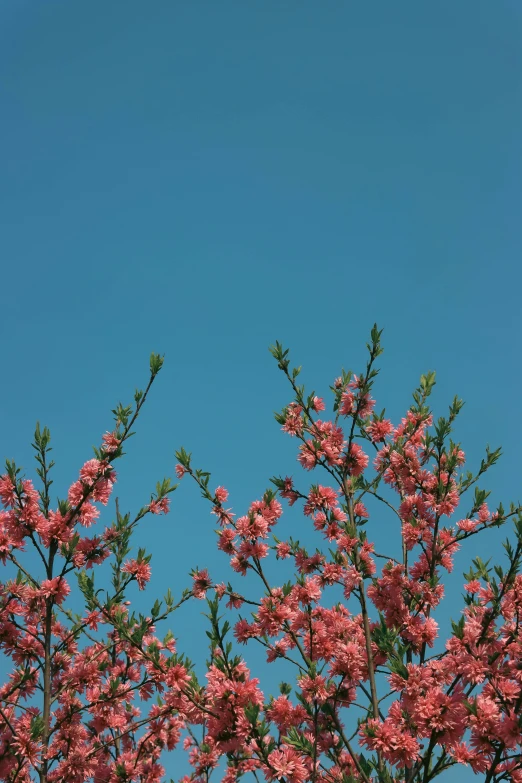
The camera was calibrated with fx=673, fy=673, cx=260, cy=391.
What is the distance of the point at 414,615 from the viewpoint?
683 cm

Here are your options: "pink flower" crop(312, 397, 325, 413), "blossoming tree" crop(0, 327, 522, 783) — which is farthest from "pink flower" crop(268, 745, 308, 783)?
"pink flower" crop(312, 397, 325, 413)

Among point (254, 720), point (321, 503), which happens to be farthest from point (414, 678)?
point (321, 503)

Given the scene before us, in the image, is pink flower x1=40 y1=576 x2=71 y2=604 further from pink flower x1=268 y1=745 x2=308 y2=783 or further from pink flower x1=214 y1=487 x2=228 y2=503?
pink flower x1=268 y1=745 x2=308 y2=783

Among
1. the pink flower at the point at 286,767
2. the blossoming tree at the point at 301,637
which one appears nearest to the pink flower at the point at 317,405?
the blossoming tree at the point at 301,637

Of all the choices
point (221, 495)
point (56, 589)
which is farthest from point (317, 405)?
point (56, 589)

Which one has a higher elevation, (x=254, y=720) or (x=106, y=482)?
(x=106, y=482)

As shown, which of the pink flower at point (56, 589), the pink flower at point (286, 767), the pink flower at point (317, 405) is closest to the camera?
the pink flower at point (286, 767)

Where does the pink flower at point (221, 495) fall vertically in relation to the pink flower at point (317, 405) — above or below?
below

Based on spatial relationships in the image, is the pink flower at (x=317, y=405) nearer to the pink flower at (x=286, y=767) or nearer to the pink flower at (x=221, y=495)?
the pink flower at (x=221, y=495)

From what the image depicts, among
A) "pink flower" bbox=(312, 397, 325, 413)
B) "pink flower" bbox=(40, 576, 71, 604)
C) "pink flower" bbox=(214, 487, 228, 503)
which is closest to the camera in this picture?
"pink flower" bbox=(40, 576, 71, 604)

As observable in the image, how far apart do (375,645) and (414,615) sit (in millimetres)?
518

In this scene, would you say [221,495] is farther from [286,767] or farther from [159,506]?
[286,767]

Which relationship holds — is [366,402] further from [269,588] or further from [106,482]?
[106,482]

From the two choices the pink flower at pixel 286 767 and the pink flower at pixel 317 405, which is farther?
the pink flower at pixel 317 405
